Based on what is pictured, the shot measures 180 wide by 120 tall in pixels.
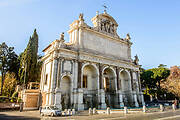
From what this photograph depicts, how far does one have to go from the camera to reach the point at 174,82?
36938mm

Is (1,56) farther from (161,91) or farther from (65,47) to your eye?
(161,91)

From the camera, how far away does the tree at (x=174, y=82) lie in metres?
36.2

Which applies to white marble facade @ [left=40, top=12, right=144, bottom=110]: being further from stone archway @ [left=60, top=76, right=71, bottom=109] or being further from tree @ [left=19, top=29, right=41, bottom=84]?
tree @ [left=19, top=29, right=41, bottom=84]

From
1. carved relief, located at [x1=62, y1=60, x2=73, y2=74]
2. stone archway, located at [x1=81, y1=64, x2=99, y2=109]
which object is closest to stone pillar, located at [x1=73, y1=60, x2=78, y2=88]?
carved relief, located at [x1=62, y1=60, x2=73, y2=74]

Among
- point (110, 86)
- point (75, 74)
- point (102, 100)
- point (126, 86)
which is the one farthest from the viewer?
point (126, 86)

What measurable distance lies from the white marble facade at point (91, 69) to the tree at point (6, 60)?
18863 mm

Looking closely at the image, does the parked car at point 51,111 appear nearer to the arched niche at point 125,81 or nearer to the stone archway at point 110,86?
the stone archway at point 110,86

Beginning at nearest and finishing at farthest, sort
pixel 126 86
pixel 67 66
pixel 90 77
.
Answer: pixel 67 66
pixel 90 77
pixel 126 86

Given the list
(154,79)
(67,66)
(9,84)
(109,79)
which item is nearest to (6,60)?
(9,84)

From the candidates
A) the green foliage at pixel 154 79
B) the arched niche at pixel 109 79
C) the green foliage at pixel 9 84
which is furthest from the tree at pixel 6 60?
the green foliage at pixel 154 79

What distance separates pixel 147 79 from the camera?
4584cm

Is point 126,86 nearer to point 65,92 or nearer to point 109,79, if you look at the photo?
point 109,79

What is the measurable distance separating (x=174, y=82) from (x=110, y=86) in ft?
63.8

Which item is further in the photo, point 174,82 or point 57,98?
point 174,82
